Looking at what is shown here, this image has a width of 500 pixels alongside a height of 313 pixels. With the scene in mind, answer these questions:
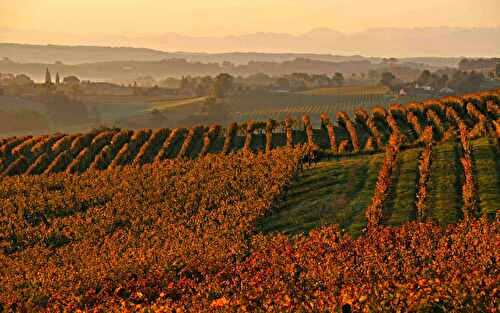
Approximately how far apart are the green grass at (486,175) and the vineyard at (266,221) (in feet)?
0.46

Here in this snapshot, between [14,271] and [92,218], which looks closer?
[14,271]

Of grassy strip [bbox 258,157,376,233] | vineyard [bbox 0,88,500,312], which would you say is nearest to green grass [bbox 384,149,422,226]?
vineyard [bbox 0,88,500,312]

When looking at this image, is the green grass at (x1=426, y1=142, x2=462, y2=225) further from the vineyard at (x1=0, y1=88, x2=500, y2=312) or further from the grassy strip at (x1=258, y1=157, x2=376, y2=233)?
the grassy strip at (x1=258, y1=157, x2=376, y2=233)

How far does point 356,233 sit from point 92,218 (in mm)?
20863

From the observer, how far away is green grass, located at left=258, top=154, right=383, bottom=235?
34.7 meters

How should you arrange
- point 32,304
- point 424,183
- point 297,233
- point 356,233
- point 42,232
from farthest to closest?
point 42,232 < point 424,183 < point 297,233 < point 356,233 < point 32,304

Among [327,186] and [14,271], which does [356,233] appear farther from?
[14,271]

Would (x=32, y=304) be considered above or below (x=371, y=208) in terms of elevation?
below

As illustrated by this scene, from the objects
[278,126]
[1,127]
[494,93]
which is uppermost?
[494,93]

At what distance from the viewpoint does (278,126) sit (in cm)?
6875

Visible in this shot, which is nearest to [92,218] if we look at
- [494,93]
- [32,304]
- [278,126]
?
[32,304]

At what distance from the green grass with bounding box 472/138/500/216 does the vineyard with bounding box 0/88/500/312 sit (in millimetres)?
139

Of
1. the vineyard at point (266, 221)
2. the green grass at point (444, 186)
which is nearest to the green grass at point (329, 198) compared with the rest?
the vineyard at point (266, 221)

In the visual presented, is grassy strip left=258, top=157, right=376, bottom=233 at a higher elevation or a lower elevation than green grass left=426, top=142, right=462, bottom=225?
lower
